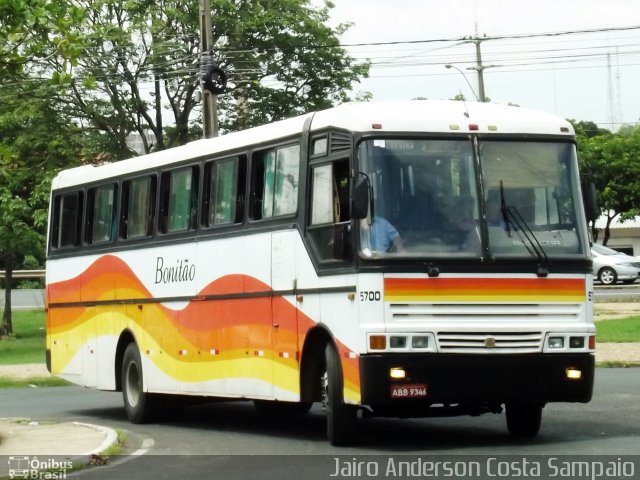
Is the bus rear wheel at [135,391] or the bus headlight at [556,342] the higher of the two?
the bus headlight at [556,342]

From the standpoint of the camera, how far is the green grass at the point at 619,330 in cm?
3215

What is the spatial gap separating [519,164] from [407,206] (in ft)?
4.12

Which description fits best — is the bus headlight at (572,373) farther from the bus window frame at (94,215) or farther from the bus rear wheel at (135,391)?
the bus window frame at (94,215)

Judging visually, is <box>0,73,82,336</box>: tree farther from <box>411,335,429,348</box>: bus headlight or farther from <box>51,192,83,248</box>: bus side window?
<box>411,335,429,348</box>: bus headlight

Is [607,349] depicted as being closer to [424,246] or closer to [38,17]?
[424,246]

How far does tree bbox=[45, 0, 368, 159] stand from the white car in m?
18.2

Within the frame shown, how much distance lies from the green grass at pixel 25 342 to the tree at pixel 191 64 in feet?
17.5

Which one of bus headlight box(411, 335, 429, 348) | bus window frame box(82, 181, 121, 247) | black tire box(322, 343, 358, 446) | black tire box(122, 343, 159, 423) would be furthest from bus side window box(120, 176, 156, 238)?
bus headlight box(411, 335, 429, 348)

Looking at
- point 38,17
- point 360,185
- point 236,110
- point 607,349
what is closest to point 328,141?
point 360,185

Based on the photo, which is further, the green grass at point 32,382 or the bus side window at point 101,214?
the green grass at point 32,382

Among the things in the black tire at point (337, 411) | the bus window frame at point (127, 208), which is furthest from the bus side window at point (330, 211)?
the bus window frame at point (127, 208)

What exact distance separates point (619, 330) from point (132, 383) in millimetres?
17005

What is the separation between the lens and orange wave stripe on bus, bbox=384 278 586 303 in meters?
13.9

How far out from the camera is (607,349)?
29312 mm
